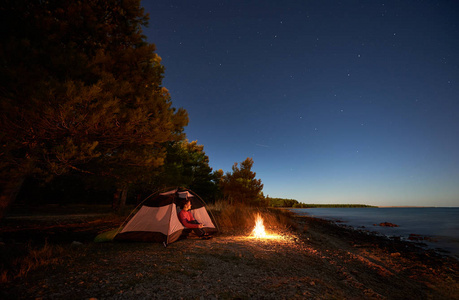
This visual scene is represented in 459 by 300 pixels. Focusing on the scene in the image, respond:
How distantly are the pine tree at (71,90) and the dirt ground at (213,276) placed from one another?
89.9 inches

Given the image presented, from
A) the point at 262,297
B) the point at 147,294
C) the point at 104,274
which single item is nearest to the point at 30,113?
the point at 104,274

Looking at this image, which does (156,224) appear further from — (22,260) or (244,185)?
(244,185)

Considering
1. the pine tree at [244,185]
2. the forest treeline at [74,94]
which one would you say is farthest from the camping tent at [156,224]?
the pine tree at [244,185]

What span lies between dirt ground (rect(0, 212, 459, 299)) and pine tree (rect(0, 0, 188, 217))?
228 centimetres

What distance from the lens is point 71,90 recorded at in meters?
4.00

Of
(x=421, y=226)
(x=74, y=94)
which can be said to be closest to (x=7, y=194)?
(x=74, y=94)

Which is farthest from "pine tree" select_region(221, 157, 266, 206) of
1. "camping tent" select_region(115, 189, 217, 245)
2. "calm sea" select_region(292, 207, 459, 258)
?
"camping tent" select_region(115, 189, 217, 245)

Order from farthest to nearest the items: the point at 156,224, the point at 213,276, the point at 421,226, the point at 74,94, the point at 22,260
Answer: the point at 421,226, the point at 156,224, the point at 74,94, the point at 213,276, the point at 22,260

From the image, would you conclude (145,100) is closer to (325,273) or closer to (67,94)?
(67,94)

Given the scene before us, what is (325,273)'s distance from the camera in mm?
4629

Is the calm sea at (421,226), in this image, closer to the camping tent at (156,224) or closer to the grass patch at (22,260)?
the camping tent at (156,224)

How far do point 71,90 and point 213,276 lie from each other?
467 cm

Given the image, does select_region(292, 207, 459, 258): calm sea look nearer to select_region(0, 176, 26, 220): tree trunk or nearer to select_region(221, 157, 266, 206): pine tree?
select_region(221, 157, 266, 206): pine tree

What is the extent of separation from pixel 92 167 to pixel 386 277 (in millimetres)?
9491
